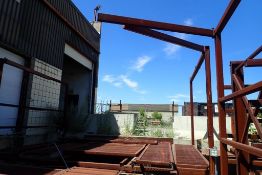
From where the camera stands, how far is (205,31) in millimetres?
3607

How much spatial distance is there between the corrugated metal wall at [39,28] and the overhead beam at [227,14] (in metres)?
5.74

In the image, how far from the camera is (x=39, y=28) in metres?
8.41

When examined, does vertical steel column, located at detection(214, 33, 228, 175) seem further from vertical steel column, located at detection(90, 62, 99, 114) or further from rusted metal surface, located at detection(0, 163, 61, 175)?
vertical steel column, located at detection(90, 62, 99, 114)

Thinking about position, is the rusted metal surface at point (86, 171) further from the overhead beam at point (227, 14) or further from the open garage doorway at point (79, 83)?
the open garage doorway at point (79, 83)

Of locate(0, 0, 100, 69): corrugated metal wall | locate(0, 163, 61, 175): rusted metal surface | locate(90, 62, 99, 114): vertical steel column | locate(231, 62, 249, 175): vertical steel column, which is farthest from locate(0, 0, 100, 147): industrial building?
locate(231, 62, 249, 175): vertical steel column

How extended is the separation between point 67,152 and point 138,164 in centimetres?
184

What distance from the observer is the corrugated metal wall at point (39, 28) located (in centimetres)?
698

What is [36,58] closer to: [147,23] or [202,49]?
[147,23]

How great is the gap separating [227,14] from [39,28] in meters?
7.08

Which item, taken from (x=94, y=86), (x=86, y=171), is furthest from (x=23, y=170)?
(x=94, y=86)

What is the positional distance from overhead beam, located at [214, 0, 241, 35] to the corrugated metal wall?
5.74 meters

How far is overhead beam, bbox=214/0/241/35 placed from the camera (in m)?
2.66

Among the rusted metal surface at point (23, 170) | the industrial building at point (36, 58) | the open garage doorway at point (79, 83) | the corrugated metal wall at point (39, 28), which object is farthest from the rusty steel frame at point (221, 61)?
the open garage doorway at point (79, 83)

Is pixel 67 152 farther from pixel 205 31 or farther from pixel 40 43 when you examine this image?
pixel 40 43
